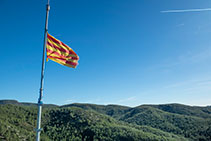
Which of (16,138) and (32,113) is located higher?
(32,113)

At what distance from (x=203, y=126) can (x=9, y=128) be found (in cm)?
15306

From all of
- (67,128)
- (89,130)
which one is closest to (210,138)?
(89,130)

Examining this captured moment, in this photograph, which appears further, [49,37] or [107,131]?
[107,131]

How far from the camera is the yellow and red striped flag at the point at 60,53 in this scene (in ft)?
33.5

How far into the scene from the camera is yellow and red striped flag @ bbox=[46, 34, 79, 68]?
10.2m

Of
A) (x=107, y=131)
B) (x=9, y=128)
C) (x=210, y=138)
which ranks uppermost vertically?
(x=9, y=128)

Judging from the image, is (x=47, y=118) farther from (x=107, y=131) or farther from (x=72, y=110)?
(x=107, y=131)

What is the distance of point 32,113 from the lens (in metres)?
110

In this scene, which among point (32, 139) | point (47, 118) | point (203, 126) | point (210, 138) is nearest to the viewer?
point (32, 139)

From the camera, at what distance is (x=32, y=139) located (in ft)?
Result: 228

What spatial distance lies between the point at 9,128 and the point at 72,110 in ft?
174

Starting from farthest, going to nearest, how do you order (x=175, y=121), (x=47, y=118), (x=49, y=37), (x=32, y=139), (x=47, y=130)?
(x=175, y=121)
(x=47, y=118)
(x=47, y=130)
(x=32, y=139)
(x=49, y=37)

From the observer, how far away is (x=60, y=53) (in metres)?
10.6

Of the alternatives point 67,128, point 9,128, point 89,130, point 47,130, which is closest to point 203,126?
point 89,130
